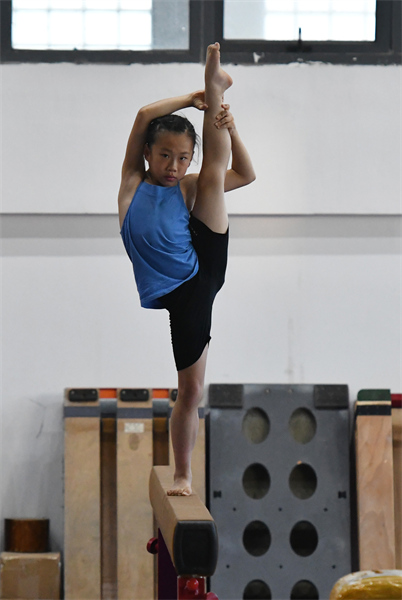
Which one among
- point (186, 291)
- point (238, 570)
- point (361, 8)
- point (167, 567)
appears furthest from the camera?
point (361, 8)

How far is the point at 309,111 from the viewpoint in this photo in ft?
15.7

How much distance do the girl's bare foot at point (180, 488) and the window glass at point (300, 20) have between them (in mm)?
3086

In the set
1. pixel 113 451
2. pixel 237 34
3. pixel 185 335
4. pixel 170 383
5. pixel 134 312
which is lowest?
pixel 113 451

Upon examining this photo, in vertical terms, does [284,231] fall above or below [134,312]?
above

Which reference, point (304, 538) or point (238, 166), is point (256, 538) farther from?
point (238, 166)

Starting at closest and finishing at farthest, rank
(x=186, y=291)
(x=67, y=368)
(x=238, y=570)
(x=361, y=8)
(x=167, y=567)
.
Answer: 1. (x=186, y=291)
2. (x=167, y=567)
3. (x=238, y=570)
4. (x=67, y=368)
5. (x=361, y=8)

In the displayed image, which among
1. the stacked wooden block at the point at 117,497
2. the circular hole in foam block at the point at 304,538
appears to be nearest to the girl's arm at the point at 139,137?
the stacked wooden block at the point at 117,497

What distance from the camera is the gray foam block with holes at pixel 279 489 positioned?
441 cm

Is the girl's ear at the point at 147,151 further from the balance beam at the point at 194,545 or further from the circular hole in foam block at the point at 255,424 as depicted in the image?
the circular hole in foam block at the point at 255,424

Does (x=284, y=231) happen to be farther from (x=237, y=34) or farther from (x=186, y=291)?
(x=186, y=291)

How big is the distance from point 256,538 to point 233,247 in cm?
164

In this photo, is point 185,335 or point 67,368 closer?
point 185,335

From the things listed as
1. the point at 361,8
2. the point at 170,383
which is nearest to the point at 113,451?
the point at 170,383

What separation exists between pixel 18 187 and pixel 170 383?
1.42 meters
